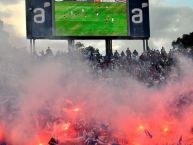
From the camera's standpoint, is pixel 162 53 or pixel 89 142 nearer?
pixel 89 142

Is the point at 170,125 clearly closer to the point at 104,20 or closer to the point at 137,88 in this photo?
the point at 137,88

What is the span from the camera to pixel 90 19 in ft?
93.1

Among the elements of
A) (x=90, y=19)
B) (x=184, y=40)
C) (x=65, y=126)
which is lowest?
(x=65, y=126)

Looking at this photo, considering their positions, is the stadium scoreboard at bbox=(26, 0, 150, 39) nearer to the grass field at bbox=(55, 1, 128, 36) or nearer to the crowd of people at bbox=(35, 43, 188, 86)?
the grass field at bbox=(55, 1, 128, 36)

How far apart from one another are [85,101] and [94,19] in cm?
1269

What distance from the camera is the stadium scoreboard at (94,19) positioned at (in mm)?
27805

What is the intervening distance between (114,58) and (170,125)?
35.6 feet

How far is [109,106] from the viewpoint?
54.4 feet

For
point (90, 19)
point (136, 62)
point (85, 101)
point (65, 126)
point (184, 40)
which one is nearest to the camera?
point (65, 126)

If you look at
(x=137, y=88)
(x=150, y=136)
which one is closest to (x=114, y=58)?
(x=137, y=88)

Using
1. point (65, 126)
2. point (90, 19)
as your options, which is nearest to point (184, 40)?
point (90, 19)

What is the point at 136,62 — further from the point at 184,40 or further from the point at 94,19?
the point at 184,40

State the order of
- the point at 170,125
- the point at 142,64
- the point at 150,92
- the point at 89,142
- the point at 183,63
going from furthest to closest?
the point at 142,64
the point at 183,63
the point at 150,92
the point at 170,125
the point at 89,142

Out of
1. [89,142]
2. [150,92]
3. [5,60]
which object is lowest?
[89,142]
